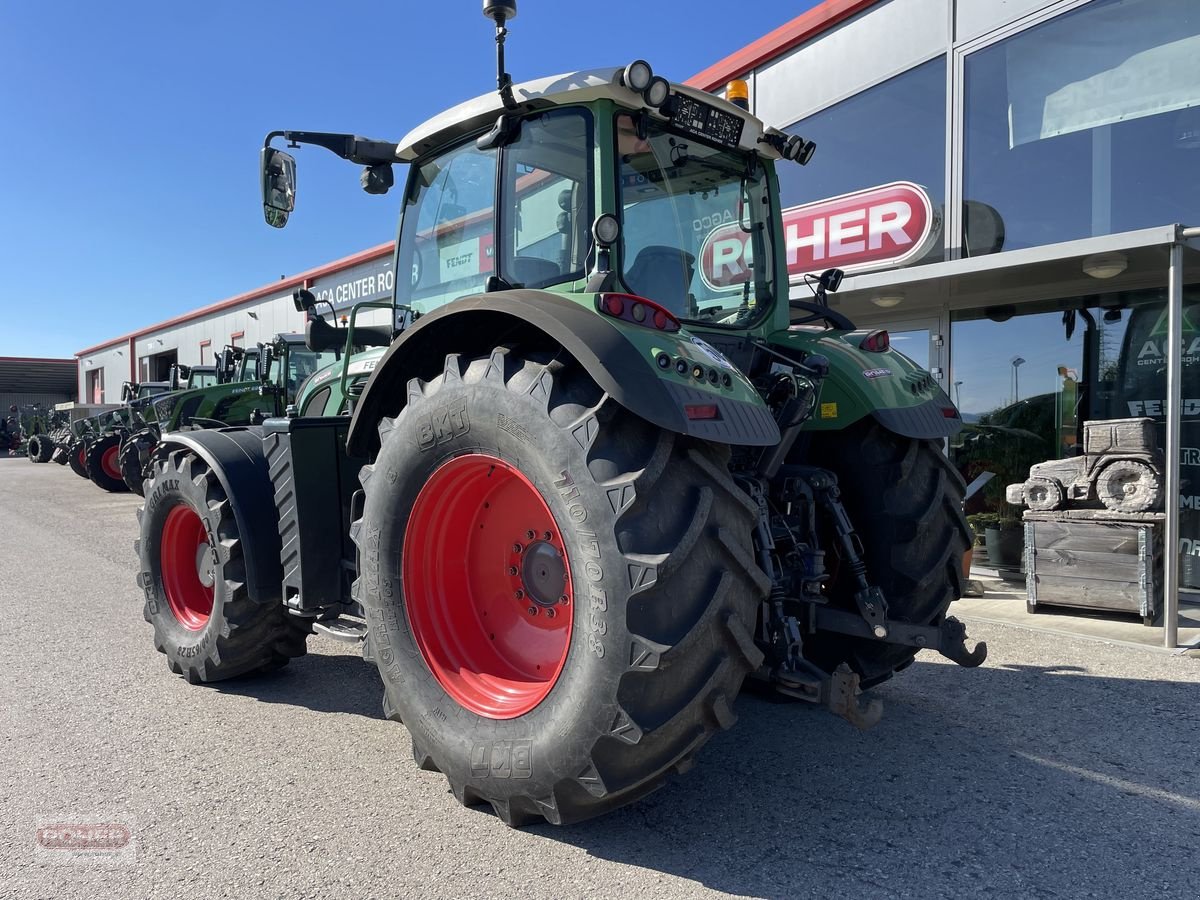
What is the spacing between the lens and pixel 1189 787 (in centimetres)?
291

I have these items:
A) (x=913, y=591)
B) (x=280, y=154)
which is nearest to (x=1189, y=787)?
(x=913, y=591)

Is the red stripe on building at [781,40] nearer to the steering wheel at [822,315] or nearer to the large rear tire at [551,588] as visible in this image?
the steering wheel at [822,315]

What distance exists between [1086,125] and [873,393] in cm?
456

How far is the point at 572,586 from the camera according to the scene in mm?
2314

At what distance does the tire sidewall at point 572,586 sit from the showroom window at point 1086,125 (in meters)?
5.52

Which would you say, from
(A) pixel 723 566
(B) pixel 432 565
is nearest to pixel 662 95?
(A) pixel 723 566

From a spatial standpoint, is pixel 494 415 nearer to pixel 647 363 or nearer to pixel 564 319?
pixel 564 319

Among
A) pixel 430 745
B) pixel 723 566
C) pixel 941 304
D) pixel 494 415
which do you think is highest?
pixel 941 304

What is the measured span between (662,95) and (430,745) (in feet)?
7.43

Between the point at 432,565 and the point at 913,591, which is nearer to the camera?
the point at 432,565

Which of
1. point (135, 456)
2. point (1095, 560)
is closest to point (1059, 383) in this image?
point (1095, 560)

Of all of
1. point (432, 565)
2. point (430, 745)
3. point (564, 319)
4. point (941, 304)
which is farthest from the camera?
point (941, 304)

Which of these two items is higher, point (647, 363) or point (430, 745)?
point (647, 363)

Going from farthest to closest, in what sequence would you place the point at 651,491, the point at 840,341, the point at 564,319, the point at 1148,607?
the point at 1148,607, the point at 840,341, the point at 564,319, the point at 651,491
